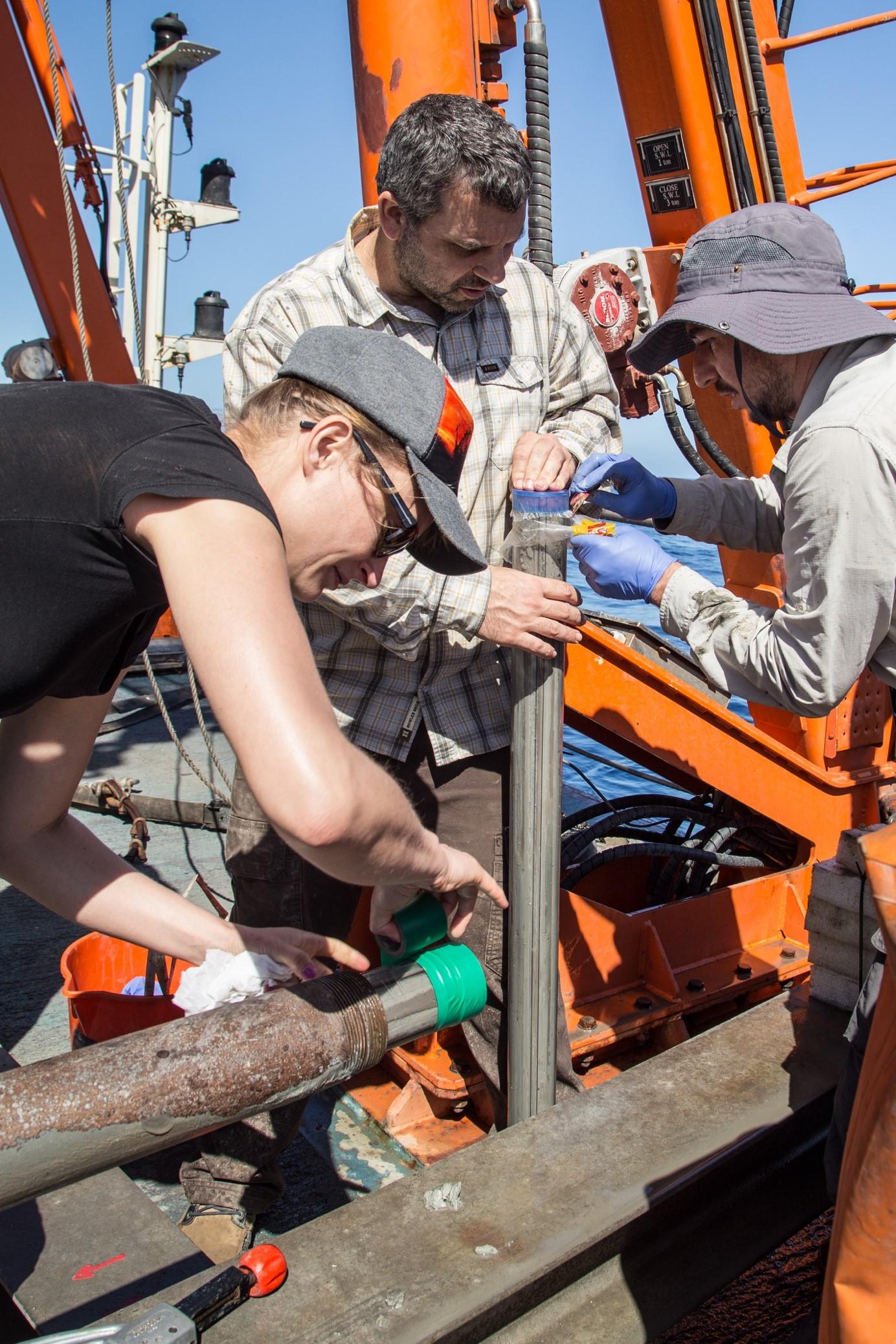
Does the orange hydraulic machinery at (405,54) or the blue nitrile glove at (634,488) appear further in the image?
the orange hydraulic machinery at (405,54)

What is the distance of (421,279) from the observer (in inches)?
88.0

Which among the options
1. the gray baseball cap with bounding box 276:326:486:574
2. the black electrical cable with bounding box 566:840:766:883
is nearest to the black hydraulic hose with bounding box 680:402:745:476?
the black electrical cable with bounding box 566:840:766:883

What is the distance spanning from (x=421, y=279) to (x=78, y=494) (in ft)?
4.15

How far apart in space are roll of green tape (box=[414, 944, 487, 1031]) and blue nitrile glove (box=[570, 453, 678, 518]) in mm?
1343

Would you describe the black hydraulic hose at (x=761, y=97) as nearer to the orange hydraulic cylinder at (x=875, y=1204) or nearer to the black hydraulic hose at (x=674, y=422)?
the black hydraulic hose at (x=674, y=422)

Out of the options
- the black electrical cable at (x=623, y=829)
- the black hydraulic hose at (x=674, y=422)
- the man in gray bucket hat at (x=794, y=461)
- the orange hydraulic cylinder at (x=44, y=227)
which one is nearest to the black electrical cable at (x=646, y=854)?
the black electrical cable at (x=623, y=829)

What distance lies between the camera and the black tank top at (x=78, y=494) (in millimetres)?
1194

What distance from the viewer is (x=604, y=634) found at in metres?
3.18

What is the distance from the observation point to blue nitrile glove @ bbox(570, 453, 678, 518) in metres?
2.56

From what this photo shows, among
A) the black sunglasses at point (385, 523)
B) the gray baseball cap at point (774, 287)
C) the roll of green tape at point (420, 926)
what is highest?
the gray baseball cap at point (774, 287)

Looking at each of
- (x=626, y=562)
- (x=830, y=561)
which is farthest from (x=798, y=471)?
(x=626, y=562)

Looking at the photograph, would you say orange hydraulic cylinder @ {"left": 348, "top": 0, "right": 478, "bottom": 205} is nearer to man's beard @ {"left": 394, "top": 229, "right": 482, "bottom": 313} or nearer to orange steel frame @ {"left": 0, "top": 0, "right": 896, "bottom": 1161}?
orange steel frame @ {"left": 0, "top": 0, "right": 896, "bottom": 1161}

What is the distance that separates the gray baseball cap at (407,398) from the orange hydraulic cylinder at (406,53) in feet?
4.41

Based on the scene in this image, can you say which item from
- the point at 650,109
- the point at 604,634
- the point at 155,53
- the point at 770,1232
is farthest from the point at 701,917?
the point at 155,53
